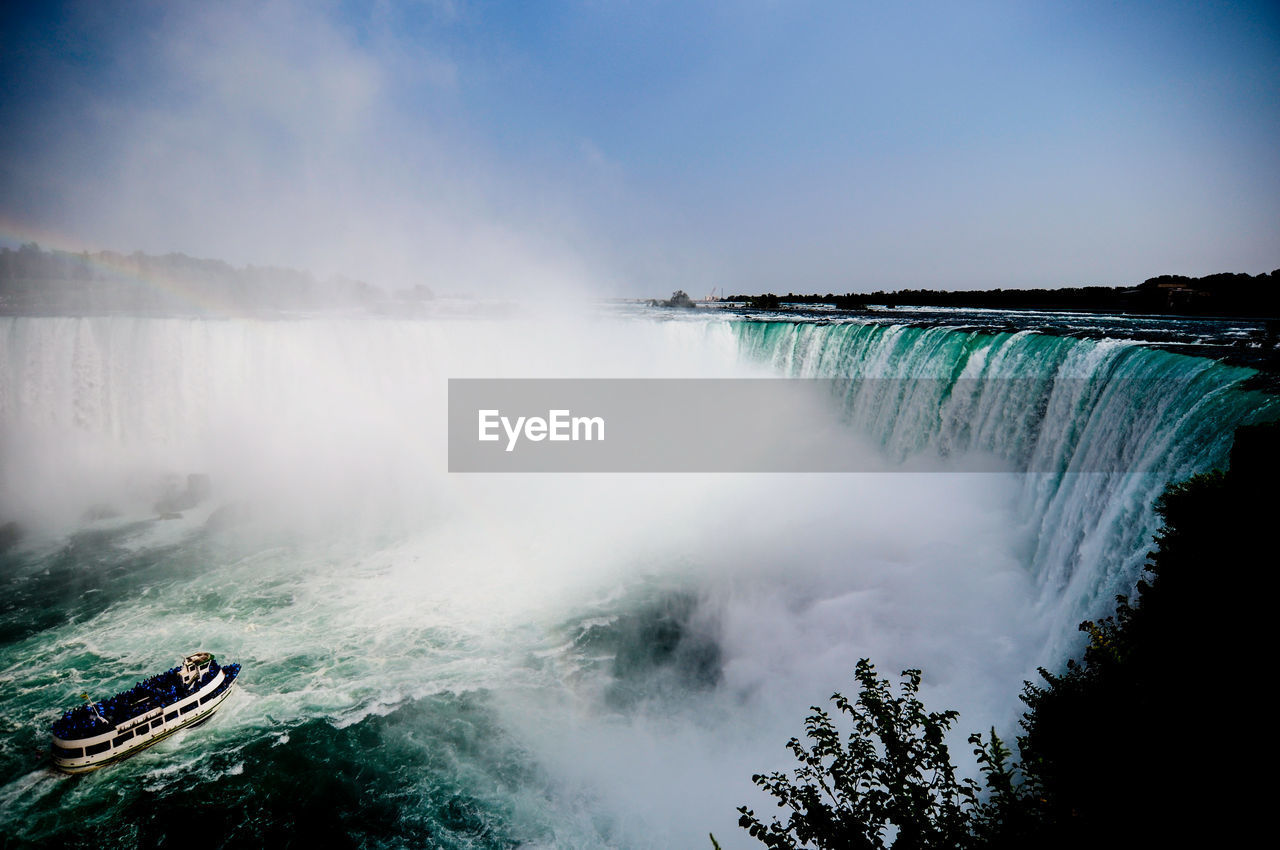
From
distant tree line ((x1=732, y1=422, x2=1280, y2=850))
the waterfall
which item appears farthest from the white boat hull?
the waterfall

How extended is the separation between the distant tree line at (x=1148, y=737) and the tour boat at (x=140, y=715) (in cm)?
1347

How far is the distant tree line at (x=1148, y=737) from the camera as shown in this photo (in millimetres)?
4562

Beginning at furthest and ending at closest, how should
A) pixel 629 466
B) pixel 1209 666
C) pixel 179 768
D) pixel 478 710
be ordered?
pixel 629 466
pixel 478 710
pixel 179 768
pixel 1209 666

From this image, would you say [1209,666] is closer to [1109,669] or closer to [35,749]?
[1109,669]

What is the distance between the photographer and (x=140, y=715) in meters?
11.4

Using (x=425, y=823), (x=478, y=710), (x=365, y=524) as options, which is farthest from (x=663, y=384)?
(x=425, y=823)

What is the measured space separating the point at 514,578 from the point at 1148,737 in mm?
17132

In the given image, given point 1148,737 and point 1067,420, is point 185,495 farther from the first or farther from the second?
point 1067,420

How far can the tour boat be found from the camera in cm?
1083

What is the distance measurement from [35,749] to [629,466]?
80.0 feet

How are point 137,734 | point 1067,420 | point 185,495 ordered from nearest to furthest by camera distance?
point 137,734
point 1067,420
point 185,495

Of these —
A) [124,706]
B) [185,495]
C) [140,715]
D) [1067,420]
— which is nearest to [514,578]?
[140,715]

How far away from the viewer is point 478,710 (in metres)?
12.7

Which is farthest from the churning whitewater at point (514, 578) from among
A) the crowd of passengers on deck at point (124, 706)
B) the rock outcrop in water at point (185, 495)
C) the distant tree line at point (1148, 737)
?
the distant tree line at point (1148, 737)
